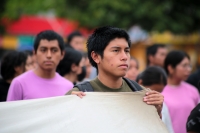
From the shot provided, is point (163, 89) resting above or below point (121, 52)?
below

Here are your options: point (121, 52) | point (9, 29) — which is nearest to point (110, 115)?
point (121, 52)

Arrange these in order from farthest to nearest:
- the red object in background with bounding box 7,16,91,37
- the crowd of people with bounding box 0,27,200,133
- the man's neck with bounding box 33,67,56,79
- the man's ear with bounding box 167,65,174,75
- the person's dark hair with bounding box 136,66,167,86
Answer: the red object in background with bounding box 7,16,91,37, the man's ear with bounding box 167,65,174,75, the person's dark hair with bounding box 136,66,167,86, the man's neck with bounding box 33,67,56,79, the crowd of people with bounding box 0,27,200,133

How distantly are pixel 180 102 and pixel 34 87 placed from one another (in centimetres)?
226

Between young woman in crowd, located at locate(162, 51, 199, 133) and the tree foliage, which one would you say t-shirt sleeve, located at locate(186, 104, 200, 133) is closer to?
young woman in crowd, located at locate(162, 51, 199, 133)

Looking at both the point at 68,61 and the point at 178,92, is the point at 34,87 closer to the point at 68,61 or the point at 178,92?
the point at 68,61

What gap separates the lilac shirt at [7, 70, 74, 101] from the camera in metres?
6.87

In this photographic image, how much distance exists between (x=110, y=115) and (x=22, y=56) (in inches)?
139

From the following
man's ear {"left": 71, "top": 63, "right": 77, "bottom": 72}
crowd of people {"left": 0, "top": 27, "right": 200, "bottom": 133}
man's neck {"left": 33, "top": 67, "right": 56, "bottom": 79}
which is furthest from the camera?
man's ear {"left": 71, "top": 63, "right": 77, "bottom": 72}

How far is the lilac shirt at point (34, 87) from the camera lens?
687 centimetres

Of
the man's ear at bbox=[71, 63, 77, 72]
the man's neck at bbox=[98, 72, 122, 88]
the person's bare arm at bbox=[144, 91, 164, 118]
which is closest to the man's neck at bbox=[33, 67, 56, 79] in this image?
the man's ear at bbox=[71, 63, 77, 72]

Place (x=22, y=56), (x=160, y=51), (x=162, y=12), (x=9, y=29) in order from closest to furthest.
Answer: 1. (x=22, y=56)
2. (x=160, y=51)
3. (x=162, y=12)
4. (x=9, y=29)

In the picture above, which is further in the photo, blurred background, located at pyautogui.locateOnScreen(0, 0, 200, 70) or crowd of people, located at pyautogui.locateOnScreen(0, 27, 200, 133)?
blurred background, located at pyautogui.locateOnScreen(0, 0, 200, 70)

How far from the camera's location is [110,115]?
5309mm

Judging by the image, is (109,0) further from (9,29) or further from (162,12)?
(9,29)
